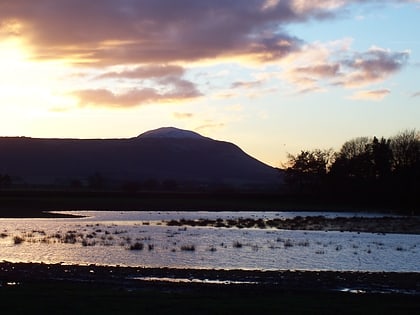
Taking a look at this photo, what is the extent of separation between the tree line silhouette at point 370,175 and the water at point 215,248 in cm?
5851

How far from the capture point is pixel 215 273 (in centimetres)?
3180

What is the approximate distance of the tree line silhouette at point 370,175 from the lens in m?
119

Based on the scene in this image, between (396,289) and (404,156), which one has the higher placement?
(404,156)

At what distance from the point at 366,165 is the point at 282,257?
101m

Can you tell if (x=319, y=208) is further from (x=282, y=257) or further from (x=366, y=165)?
(x=282, y=257)

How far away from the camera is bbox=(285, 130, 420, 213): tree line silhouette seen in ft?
389

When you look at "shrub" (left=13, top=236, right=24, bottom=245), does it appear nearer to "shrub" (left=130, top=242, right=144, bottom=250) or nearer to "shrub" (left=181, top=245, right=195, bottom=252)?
"shrub" (left=130, top=242, right=144, bottom=250)

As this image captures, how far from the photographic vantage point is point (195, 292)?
985 inches

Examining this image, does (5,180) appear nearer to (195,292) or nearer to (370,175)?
(370,175)

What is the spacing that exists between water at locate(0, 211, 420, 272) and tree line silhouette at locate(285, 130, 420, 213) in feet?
192

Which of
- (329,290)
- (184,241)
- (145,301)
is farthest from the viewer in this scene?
(184,241)

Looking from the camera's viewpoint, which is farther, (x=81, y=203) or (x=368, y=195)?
(x=368, y=195)

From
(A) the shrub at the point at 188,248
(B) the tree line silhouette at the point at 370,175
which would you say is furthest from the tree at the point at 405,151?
(A) the shrub at the point at 188,248

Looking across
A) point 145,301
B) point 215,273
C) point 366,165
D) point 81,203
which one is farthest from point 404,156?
point 145,301
